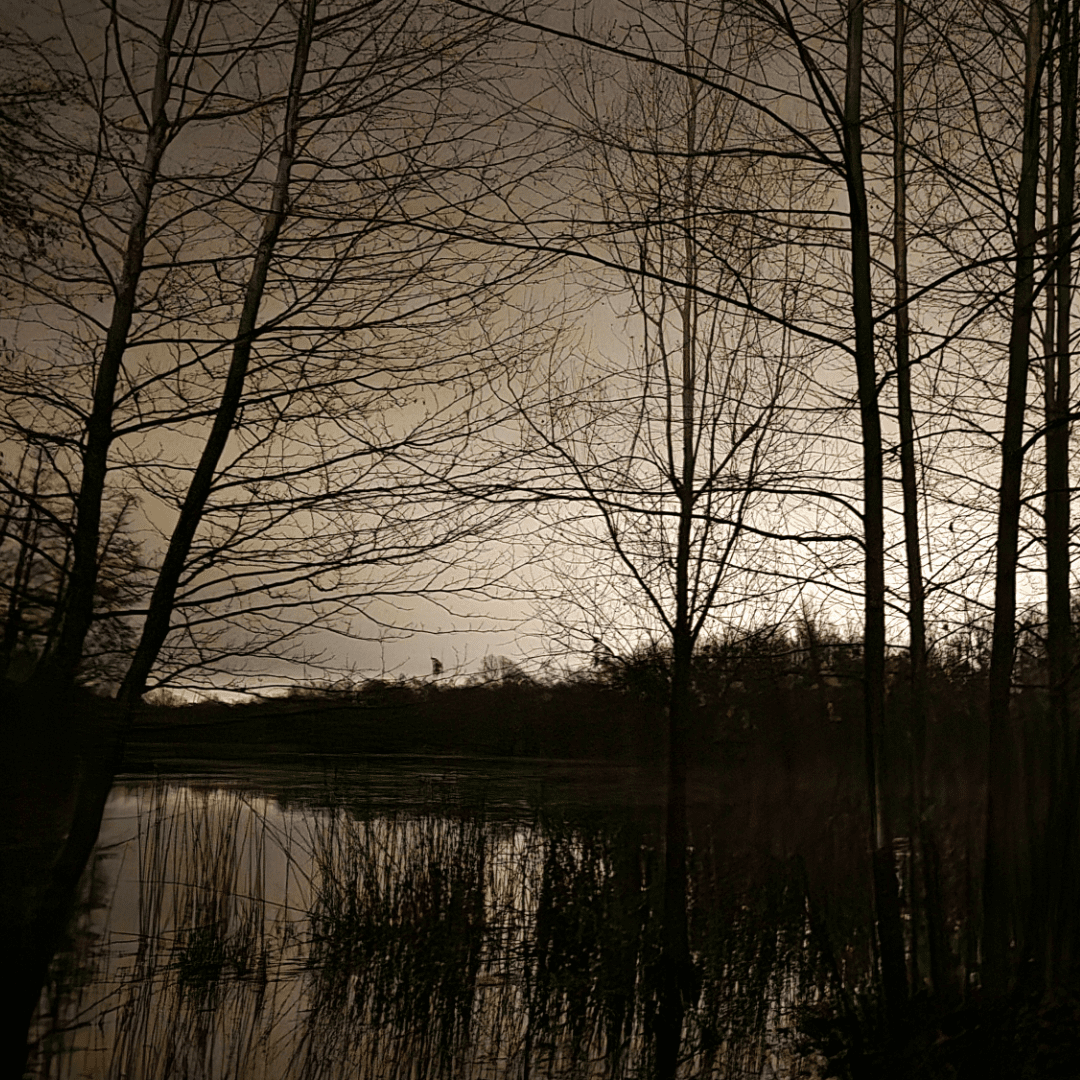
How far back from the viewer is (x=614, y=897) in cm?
741

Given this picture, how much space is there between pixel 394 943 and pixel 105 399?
3831 millimetres

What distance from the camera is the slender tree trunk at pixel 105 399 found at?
3635 mm

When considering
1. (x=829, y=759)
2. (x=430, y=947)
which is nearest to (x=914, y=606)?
(x=430, y=947)

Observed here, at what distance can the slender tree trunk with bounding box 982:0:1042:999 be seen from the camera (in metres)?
3.41

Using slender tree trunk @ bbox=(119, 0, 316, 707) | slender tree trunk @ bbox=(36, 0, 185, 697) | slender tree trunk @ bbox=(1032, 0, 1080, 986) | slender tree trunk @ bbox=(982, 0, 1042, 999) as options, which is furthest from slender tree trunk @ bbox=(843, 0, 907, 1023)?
slender tree trunk @ bbox=(36, 0, 185, 697)

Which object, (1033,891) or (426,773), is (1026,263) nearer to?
(1033,891)

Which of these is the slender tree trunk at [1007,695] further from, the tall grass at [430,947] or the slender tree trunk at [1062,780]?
the tall grass at [430,947]

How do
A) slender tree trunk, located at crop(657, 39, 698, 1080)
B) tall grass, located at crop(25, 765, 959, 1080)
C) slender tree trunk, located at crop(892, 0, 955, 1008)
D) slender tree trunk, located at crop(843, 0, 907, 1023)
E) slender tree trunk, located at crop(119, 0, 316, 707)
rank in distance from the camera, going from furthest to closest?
slender tree trunk, located at crop(657, 39, 698, 1080), tall grass, located at crop(25, 765, 959, 1080), slender tree trunk, located at crop(119, 0, 316, 707), slender tree trunk, located at crop(892, 0, 955, 1008), slender tree trunk, located at crop(843, 0, 907, 1023)

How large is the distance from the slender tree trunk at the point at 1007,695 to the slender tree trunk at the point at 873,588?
47 cm

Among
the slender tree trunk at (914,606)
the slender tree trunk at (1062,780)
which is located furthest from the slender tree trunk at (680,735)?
the slender tree trunk at (1062,780)

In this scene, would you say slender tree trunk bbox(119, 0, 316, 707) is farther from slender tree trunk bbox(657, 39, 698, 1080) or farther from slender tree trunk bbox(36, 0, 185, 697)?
slender tree trunk bbox(657, 39, 698, 1080)

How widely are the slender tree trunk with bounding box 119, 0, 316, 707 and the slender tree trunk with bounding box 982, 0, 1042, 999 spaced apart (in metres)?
2.86

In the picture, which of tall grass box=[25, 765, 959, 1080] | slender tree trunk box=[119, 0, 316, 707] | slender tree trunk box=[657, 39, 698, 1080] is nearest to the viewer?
slender tree trunk box=[119, 0, 316, 707]

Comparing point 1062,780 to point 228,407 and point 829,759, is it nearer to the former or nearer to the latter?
point 228,407
